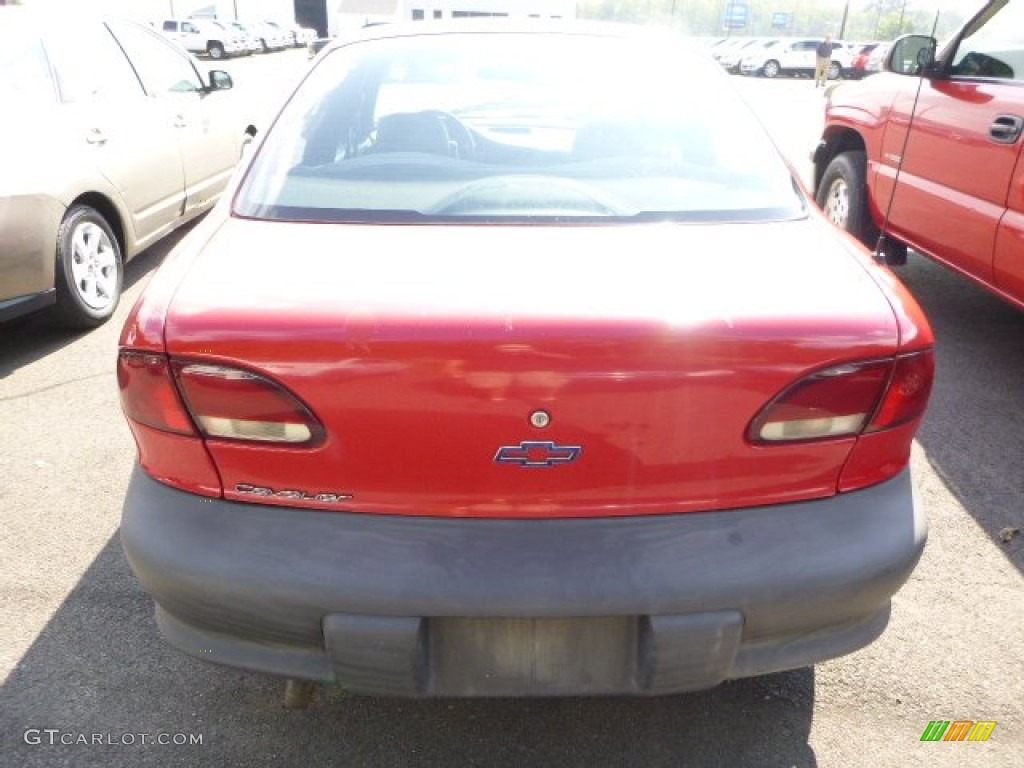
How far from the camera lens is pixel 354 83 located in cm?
253

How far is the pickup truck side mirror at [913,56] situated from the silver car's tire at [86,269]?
431cm

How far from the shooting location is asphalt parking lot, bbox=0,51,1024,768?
1.97 metres

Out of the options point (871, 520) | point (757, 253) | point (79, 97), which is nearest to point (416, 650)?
point (871, 520)

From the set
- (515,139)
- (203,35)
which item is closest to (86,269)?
(515,139)

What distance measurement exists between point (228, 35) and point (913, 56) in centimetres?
4114

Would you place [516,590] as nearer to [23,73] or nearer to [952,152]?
[952,152]

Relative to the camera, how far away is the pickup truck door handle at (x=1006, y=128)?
3461 mm

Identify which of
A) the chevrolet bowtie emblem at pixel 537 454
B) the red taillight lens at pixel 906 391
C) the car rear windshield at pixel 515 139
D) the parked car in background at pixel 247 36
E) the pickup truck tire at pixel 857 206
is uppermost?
the car rear windshield at pixel 515 139

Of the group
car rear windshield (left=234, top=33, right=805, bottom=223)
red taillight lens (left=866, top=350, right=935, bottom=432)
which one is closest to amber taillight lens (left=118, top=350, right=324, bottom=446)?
car rear windshield (left=234, top=33, right=805, bottom=223)

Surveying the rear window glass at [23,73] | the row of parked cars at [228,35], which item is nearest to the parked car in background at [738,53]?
the row of parked cars at [228,35]

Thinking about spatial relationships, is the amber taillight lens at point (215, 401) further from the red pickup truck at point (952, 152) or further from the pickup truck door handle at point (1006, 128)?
the pickup truck door handle at point (1006, 128)

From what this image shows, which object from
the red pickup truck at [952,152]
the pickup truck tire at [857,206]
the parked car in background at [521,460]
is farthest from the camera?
the pickup truck tire at [857,206]

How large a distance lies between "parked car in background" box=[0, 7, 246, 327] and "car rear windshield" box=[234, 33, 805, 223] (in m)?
2.17

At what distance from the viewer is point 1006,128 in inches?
139
